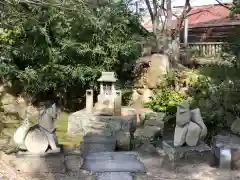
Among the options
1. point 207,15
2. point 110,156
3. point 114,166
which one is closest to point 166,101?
point 110,156

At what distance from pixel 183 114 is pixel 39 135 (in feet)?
8.72

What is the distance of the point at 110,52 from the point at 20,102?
4.05m

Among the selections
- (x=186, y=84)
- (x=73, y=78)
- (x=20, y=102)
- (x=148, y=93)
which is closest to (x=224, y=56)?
(x=186, y=84)

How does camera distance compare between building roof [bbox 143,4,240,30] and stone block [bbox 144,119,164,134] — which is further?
building roof [bbox 143,4,240,30]

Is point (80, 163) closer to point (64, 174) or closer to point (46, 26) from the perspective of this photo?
point (64, 174)

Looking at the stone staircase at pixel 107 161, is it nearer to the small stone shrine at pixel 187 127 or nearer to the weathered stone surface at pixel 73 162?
the weathered stone surface at pixel 73 162

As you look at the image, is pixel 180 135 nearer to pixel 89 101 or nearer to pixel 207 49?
pixel 89 101

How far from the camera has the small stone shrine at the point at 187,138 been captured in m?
6.29

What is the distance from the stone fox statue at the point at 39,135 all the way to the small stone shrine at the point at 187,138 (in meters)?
2.18

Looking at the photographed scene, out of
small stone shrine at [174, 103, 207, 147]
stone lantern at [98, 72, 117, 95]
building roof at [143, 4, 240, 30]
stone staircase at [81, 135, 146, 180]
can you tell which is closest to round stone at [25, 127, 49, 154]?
stone staircase at [81, 135, 146, 180]

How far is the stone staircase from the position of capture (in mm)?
5831

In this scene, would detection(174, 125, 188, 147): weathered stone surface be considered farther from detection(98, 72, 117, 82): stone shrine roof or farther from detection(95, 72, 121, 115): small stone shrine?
detection(98, 72, 117, 82): stone shrine roof

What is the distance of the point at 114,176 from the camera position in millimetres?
5684

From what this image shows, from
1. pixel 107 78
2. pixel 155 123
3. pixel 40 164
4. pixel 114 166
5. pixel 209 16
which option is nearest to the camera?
pixel 40 164
